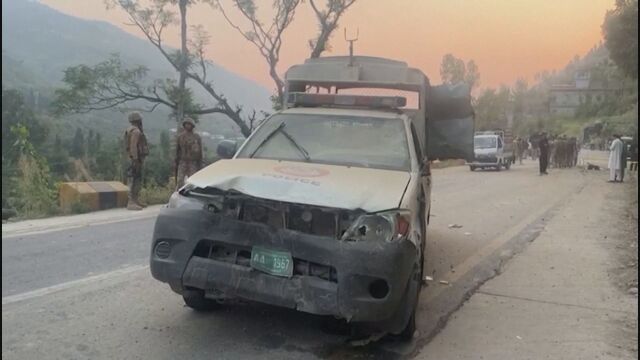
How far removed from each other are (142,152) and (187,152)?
92cm

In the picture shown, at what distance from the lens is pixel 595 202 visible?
50.6 feet

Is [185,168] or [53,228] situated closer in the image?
[53,228]

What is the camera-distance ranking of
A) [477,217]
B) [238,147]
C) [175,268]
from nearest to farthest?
[175,268], [238,147], [477,217]

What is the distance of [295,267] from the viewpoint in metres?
3.91

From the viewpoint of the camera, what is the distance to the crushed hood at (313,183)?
12.9 ft

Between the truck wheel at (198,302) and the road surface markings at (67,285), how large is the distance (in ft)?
4.45

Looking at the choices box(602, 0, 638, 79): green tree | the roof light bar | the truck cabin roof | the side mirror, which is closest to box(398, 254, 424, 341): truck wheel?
the roof light bar

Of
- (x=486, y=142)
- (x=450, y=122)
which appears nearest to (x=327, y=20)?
(x=486, y=142)

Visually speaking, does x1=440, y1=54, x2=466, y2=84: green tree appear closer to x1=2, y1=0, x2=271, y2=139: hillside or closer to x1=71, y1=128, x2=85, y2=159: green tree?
x1=2, y1=0, x2=271, y2=139: hillside

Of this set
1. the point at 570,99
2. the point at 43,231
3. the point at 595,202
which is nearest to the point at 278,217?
the point at 43,231

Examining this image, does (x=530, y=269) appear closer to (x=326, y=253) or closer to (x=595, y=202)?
(x=326, y=253)

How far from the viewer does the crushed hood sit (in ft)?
12.9

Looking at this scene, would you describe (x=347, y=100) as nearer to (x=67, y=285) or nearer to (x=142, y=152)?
(x=67, y=285)

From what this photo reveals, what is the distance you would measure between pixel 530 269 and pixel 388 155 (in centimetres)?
316
